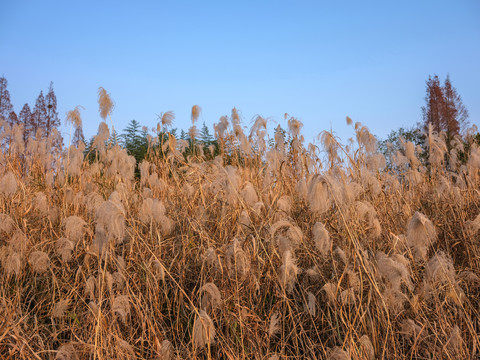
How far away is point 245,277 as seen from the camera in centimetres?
243

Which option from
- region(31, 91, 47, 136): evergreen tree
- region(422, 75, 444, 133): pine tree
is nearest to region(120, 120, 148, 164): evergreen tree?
region(31, 91, 47, 136): evergreen tree

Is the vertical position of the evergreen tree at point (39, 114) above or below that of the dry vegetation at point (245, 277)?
above

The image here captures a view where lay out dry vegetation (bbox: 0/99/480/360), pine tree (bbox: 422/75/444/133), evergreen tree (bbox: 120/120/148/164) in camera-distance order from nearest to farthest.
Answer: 1. dry vegetation (bbox: 0/99/480/360)
2. evergreen tree (bbox: 120/120/148/164)
3. pine tree (bbox: 422/75/444/133)

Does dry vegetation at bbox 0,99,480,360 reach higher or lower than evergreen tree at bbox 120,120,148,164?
lower

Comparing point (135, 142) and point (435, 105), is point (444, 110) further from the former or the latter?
point (135, 142)

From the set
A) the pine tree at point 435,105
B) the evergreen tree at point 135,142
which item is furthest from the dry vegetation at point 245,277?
the pine tree at point 435,105

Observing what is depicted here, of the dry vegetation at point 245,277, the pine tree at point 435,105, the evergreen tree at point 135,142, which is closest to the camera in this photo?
the dry vegetation at point 245,277

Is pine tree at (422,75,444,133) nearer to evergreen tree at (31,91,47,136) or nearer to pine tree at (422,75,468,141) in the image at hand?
pine tree at (422,75,468,141)

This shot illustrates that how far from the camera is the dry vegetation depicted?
2.11 meters

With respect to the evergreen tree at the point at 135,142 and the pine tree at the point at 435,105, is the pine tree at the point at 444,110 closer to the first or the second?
the pine tree at the point at 435,105

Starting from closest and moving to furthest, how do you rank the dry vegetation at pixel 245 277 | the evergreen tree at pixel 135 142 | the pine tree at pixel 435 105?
the dry vegetation at pixel 245 277
the evergreen tree at pixel 135 142
the pine tree at pixel 435 105

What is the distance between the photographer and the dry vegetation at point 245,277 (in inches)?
83.0

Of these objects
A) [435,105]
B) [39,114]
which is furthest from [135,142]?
[435,105]

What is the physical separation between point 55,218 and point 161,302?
4.31 feet
